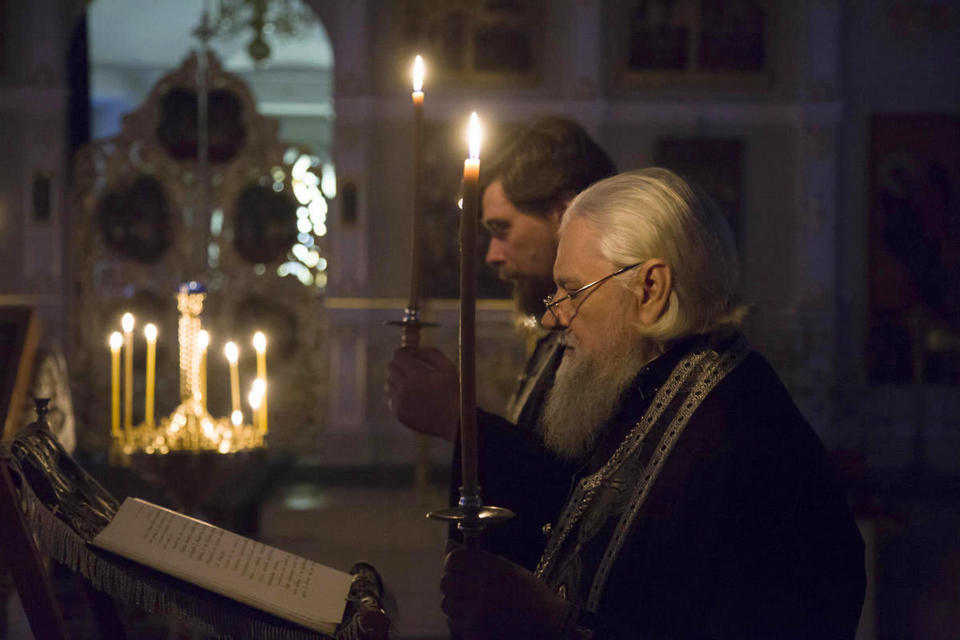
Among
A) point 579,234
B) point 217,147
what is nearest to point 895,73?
point 217,147

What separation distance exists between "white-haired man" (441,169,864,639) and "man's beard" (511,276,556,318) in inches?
27.7

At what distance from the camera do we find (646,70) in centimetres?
884

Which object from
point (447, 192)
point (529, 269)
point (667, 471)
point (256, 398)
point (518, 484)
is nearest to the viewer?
point (667, 471)

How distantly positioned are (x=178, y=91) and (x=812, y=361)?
5.70 meters

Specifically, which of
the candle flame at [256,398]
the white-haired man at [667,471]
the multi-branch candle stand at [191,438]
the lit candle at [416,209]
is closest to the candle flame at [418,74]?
the lit candle at [416,209]

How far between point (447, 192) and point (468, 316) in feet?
25.5

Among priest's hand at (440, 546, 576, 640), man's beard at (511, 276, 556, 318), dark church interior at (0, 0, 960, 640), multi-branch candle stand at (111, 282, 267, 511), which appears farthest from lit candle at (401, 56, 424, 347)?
dark church interior at (0, 0, 960, 640)

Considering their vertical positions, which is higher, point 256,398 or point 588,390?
point 588,390

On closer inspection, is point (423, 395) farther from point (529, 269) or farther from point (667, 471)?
point (529, 269)

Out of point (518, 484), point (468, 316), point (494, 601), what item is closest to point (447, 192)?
point (518, 484)

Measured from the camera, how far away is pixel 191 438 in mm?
2838

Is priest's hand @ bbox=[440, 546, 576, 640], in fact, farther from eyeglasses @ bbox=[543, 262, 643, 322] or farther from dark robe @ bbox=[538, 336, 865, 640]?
eyeglasses @ bbox=[543, 262, 643, 322]

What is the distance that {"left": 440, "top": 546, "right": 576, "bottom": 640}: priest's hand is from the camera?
1.21 m

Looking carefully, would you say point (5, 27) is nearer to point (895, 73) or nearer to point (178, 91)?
point (178, 91)
